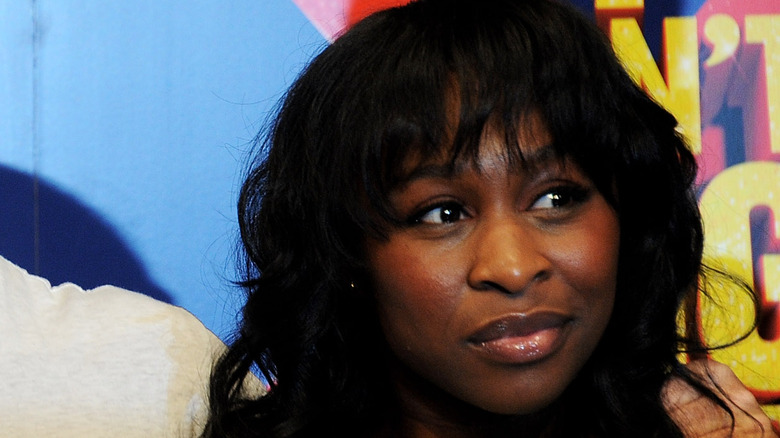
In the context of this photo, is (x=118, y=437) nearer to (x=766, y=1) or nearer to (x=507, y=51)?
(x=507, y=51)

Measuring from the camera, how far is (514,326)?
32.1 inches

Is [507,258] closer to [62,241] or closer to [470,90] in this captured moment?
[470,90]

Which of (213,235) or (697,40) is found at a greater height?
(697,40)

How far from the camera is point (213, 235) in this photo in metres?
1.68

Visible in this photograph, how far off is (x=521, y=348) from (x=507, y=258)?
8 cm

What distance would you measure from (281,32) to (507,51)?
886 millimetres

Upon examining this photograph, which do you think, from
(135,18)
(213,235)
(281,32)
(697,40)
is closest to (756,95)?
(697,40)

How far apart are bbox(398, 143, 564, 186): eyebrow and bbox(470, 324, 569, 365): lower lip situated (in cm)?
14

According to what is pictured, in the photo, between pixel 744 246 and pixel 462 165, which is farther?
pixel 744 246

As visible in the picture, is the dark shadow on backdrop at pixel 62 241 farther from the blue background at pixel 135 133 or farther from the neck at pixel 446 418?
A: the neck at pixel 446 418

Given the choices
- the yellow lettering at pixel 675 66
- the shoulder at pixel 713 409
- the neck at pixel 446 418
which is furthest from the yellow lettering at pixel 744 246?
the neck at pixel 446 418

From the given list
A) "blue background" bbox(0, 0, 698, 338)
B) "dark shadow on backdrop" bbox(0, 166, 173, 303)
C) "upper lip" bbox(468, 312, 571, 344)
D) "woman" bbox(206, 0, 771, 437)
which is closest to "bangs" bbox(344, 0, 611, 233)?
"woman" bbox(206, 0, 771, 437)

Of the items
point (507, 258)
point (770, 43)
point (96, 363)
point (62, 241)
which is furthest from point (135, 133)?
point (770, 43)

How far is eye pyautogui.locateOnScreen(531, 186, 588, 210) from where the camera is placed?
2.81 feet
